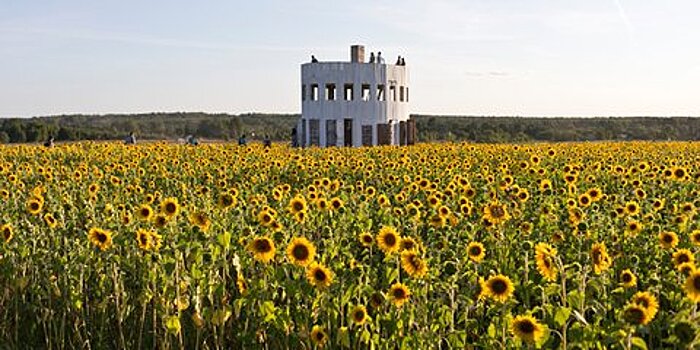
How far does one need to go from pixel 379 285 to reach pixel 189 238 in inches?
54.3

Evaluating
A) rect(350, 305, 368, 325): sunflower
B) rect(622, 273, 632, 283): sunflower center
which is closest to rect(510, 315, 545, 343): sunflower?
rect(350, 305, 368, 325): sunflower

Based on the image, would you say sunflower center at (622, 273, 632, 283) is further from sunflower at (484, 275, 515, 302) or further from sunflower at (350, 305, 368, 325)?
sunflower at (350, 305, 368, 325)

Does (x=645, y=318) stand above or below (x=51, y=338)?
above

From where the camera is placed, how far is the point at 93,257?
637 centimetres

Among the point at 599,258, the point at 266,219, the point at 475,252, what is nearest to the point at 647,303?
the point at 599,258

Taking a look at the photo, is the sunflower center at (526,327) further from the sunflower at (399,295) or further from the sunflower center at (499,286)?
the sunflower at (399,295)

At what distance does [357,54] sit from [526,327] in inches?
1273

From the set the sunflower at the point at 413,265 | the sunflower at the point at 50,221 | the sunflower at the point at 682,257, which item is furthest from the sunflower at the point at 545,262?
the sunflower at the point at 50,221

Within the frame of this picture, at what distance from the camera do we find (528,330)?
3.77 meters

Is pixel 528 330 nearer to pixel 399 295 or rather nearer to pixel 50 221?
pixel 399 295

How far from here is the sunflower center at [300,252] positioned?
192 inches

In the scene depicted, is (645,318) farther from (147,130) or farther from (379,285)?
(147,130)

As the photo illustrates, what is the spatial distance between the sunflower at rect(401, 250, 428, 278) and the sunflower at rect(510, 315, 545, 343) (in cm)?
103

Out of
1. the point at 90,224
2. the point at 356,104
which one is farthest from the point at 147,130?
the point at 90,224
